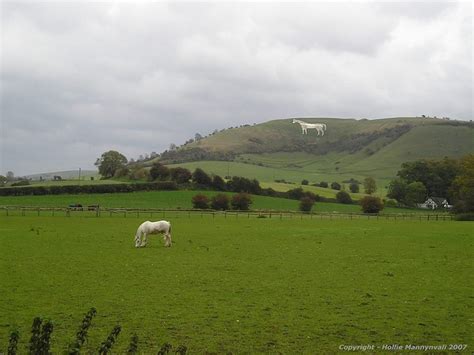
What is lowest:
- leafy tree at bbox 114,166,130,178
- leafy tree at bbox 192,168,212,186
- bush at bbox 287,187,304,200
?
bush at bbox 287,187,304,200

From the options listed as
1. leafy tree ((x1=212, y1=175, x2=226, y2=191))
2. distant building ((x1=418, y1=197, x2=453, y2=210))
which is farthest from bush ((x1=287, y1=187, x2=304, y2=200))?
distant building ((x1=418, y1=197, x2=453, y2=210))

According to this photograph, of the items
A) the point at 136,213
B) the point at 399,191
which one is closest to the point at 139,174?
the point at 136,213

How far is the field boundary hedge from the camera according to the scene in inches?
3349

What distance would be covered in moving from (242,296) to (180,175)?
90.0 metres

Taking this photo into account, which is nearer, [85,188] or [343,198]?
[85,188]

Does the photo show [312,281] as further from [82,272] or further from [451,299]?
[82,272]

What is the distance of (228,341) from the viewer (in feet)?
33.9

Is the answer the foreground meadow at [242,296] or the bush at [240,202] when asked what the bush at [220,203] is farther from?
the foreground meadow at [242,296]

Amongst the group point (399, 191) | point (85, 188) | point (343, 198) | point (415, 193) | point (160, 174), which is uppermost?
point (160, 174)

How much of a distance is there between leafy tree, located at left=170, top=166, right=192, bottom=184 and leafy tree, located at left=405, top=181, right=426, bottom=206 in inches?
1851

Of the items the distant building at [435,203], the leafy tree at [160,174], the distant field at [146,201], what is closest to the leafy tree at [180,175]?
the leafy tree at [160,174]

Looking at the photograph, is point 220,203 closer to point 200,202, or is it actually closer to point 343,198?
point 200,202

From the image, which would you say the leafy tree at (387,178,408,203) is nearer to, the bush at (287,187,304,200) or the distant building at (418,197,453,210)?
the distant building at (418,197,453,210)

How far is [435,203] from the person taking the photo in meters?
111
